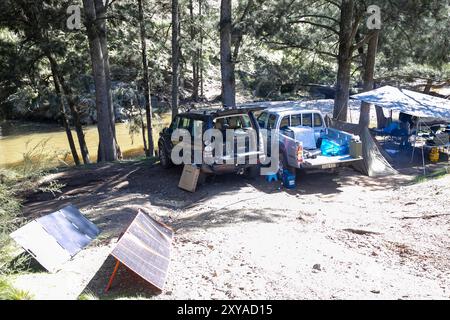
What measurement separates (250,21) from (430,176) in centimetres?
730

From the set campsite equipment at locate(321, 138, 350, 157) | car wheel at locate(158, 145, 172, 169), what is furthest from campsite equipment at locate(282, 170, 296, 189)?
car wheel at locate(158, 145, 172, 169)

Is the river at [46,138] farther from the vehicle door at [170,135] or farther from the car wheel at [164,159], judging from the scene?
the vehicle door at [170,135]

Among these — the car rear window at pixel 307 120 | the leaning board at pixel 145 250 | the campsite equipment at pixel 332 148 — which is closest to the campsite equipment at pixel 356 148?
the campsite equipment at pixel 332 148

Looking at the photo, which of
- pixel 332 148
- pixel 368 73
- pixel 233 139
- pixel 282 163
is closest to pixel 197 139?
pixel 233 139

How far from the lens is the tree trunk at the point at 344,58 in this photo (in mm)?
15180

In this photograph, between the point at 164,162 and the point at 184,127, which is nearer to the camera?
the point at 184,127

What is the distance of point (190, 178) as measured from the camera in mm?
10492

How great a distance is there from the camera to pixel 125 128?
31172mm

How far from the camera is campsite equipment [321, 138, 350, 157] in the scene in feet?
36.7

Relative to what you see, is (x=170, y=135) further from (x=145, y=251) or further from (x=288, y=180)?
(x=145, y=251)

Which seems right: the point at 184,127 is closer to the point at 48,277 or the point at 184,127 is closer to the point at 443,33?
the point at 48,277

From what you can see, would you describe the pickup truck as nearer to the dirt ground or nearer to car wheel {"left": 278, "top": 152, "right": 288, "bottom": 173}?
car wheel {"left": 278, "top": 152, "right": 288, "bottom": 173}
